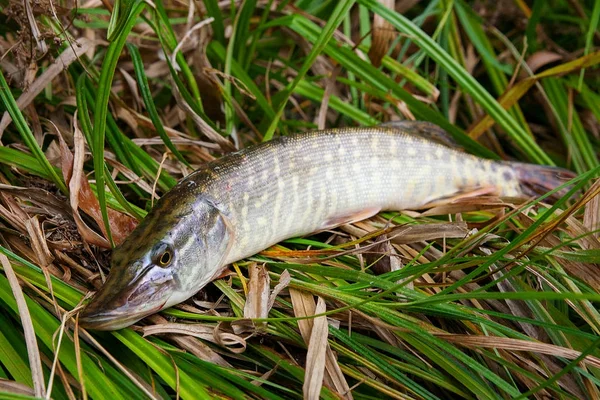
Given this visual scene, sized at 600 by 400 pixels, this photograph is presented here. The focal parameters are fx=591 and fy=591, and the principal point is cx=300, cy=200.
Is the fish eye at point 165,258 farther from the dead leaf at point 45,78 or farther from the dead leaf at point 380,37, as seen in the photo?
the dead leaf at point 380,37

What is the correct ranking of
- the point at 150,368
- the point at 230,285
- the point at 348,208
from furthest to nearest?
the point at 348,208
the point at 230,285
the point at 150,368

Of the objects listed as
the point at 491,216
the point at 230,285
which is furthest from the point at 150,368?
the point at 491,216

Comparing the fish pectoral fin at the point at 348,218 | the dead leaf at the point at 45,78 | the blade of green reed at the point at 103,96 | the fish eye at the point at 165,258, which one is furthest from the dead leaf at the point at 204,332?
the dead leaf at the point at 45,78

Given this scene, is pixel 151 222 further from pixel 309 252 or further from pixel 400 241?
pixel 400 241

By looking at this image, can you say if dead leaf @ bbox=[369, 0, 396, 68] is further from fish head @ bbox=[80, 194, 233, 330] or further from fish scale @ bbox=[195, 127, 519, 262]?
fish head @ bbox=[80, 194, 233, 330]

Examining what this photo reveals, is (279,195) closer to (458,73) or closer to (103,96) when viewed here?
(103,96)

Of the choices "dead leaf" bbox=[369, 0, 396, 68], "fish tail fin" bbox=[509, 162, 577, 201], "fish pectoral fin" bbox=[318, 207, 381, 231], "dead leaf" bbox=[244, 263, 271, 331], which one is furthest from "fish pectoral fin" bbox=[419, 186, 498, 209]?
"dead leaf" bbox=[244, 263, 271, 331]
